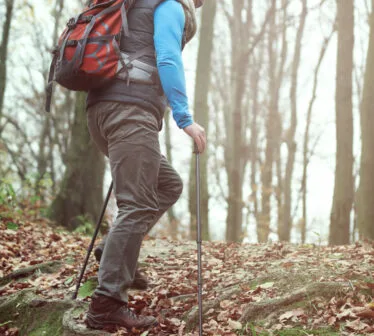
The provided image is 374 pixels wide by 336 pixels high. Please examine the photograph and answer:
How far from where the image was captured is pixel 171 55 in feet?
10.1

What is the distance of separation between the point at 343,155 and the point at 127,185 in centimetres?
534

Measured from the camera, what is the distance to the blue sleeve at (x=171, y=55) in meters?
3.07

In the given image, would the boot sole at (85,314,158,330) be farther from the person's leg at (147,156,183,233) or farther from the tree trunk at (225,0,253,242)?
the tree trunk at (225,0,253,242)

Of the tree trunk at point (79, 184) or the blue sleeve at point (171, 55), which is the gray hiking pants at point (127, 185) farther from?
the tree trunk at point (79, 184)

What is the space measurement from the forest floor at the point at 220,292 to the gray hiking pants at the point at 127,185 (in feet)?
1.30

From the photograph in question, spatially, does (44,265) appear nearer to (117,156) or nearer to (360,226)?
(117,156)

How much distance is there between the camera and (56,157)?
21.3m

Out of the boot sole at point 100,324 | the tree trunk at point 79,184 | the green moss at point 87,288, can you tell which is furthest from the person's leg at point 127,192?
the tree trunk at point 79,184

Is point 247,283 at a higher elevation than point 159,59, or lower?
lower

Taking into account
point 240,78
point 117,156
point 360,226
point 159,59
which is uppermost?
point 240,78

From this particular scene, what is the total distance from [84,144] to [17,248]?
9.76ft

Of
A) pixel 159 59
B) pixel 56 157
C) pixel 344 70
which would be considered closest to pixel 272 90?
pixel 56 157

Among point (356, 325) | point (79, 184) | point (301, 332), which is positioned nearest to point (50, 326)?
point (301, 332)

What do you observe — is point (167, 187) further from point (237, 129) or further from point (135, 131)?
point (237, 129)
